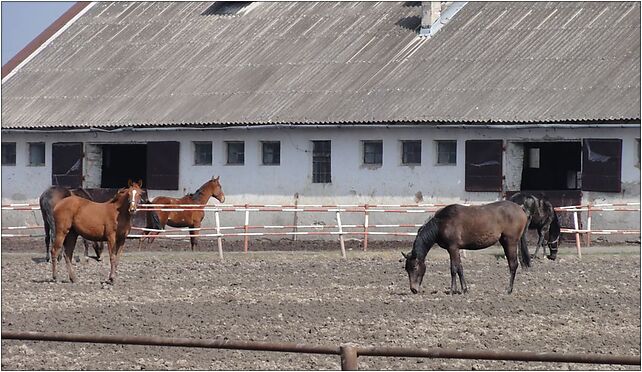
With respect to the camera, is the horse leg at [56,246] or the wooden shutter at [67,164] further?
the wooden shutter at [67,164]

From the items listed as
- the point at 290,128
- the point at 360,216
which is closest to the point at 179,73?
the point at 290,128

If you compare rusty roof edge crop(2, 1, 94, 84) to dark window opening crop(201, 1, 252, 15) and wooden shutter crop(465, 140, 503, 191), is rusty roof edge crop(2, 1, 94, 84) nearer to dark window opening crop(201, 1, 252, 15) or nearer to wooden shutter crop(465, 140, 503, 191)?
dark window opening crop(201, 1, 252, 15)

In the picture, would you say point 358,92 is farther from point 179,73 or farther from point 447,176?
point 179,73

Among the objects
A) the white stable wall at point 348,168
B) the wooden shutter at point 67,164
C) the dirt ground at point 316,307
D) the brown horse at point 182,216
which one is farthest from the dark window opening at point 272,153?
the dirt ground at point 316,307

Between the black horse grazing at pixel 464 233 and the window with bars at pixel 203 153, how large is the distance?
14.0m

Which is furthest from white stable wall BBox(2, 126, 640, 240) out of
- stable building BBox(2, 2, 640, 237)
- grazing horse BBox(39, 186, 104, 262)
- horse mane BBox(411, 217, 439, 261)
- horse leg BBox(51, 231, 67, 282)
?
horse leg BBox(51, 231, 67, 282)

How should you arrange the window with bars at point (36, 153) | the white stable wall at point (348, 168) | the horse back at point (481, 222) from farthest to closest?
the window with bars at point (36, 153) < the white stable wall at point (348, 168) < the horse back at point (481, 222)

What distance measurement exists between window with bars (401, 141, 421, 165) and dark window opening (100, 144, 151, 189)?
7799mm

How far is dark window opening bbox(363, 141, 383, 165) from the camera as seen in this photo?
32344 mm

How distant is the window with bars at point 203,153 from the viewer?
1352 inches

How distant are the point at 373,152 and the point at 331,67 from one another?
9.77ft

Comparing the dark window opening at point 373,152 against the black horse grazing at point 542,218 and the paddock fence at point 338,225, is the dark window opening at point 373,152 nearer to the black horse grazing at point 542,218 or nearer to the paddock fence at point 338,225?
the paddock fence at point 338,225

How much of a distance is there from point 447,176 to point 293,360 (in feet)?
54.0

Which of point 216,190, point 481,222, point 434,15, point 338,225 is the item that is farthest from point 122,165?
point 481,222
